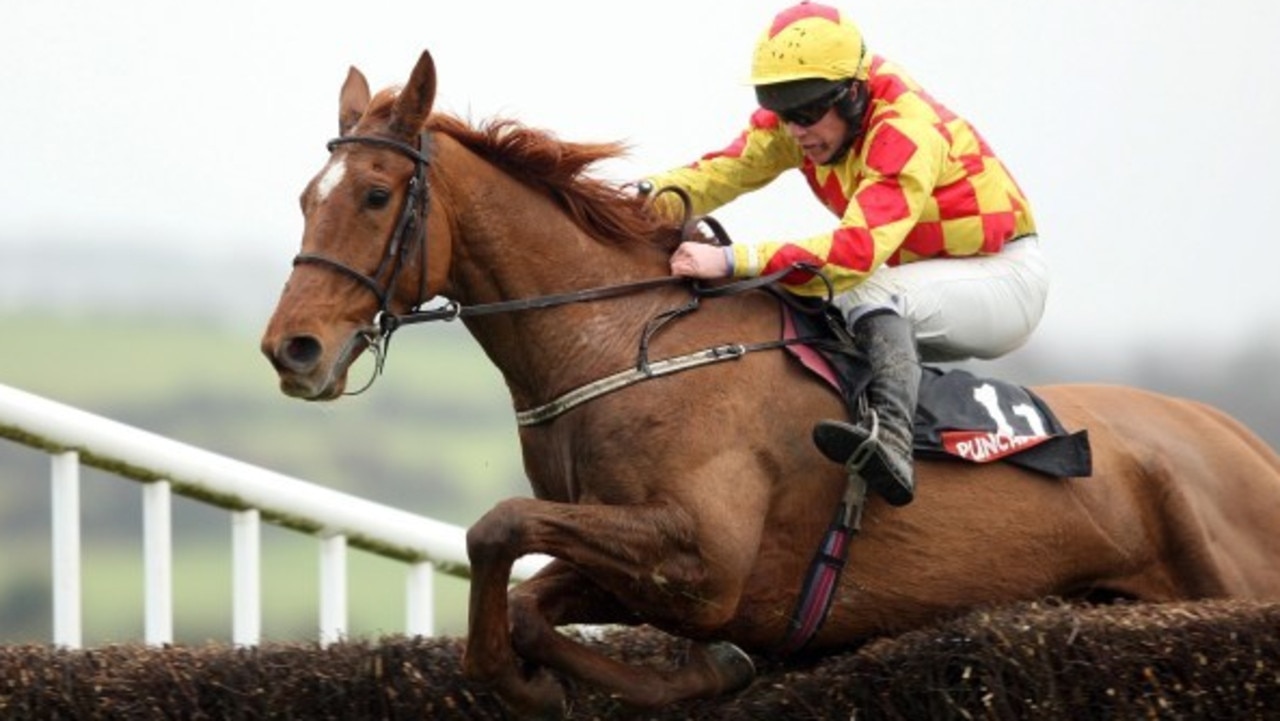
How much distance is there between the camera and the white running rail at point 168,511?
7.30 metres

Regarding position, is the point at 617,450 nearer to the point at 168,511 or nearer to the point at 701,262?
the point at 701,262

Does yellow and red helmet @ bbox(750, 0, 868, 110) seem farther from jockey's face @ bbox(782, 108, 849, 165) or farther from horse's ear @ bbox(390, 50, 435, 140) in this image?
horse's ear @ bbox(390, 50, 435, 140)

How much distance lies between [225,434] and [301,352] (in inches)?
130

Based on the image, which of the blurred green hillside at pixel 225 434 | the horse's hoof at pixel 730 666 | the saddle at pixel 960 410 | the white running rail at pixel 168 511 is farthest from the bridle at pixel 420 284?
the blurred green hillside at pixel 225 434

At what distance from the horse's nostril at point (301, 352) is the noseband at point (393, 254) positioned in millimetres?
148

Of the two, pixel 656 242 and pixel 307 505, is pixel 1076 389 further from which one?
pixel 307 505

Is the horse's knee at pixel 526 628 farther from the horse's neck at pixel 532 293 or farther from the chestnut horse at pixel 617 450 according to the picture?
the horse's neck at pixel 532 293

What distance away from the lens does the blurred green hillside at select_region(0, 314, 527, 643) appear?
8570mm

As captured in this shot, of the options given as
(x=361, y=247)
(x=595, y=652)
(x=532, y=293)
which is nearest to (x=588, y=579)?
(x=595, y=652)

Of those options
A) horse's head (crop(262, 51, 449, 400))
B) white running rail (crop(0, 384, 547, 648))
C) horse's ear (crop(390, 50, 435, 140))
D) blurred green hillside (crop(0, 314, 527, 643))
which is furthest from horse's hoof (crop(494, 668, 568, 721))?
blurred green hillside (crop(0, 314, 527, 643))

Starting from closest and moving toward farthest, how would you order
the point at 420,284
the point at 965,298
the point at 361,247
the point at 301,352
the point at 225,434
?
the point at 301,352, the point at 361,247, the point at 420,284, the point at 965,298, the point at 225,434

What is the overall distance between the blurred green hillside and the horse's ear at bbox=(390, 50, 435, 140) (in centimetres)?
271

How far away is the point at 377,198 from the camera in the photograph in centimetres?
576

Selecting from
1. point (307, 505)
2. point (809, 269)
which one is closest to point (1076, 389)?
point (809, 269)
